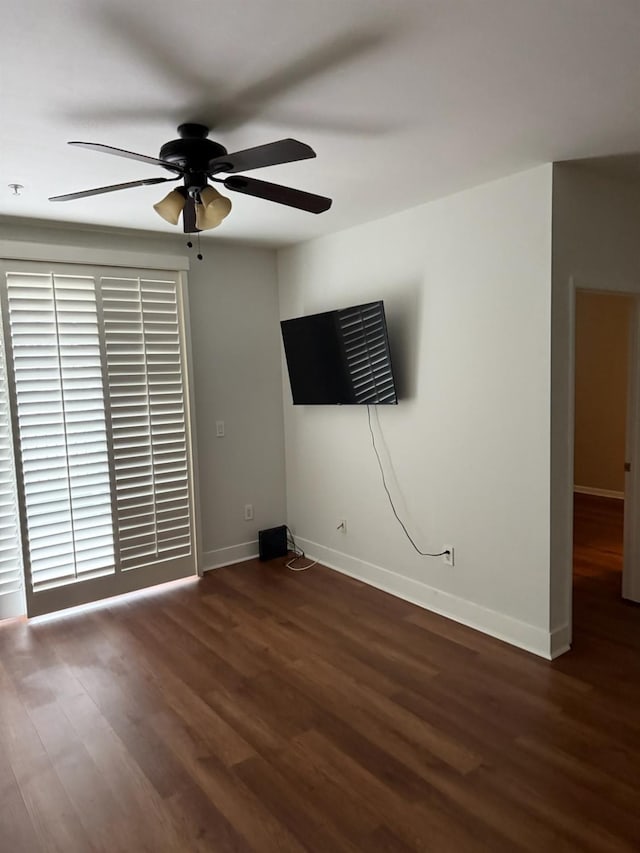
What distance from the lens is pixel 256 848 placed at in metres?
1.88

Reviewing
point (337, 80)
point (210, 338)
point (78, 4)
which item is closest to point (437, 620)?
point (210, 338)

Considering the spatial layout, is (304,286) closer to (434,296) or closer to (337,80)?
(434,296)

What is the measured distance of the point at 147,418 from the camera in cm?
407

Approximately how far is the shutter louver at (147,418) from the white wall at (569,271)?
2595mm

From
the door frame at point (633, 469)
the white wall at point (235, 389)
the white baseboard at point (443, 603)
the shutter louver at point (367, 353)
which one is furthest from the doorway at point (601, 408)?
the white wall at point (235, 389)

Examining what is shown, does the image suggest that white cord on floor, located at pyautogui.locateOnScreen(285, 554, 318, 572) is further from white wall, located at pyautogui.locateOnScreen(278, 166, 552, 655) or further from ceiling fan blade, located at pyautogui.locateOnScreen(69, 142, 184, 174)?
ceiling fan blade, located at pyautogui.locateOnScreen(69, 142, 184, 174)

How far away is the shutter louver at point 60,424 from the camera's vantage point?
360 cm

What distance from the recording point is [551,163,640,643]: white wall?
2.87m

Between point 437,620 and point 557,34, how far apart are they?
2.98 meters

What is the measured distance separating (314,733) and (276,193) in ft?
7.39

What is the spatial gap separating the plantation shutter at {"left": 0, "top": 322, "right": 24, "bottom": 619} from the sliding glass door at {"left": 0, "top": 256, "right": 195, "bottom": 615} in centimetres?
7

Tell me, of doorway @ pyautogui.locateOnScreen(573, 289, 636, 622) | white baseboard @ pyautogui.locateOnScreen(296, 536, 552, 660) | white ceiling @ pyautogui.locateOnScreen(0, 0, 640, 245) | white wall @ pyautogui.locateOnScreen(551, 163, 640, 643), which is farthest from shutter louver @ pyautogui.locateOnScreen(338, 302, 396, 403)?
doorway @ pyautogui.locateOnScreen(573, 289, 636, 622)

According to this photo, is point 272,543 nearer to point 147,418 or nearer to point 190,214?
point 147,418

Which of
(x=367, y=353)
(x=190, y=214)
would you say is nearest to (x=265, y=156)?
(x=190, y=214)
